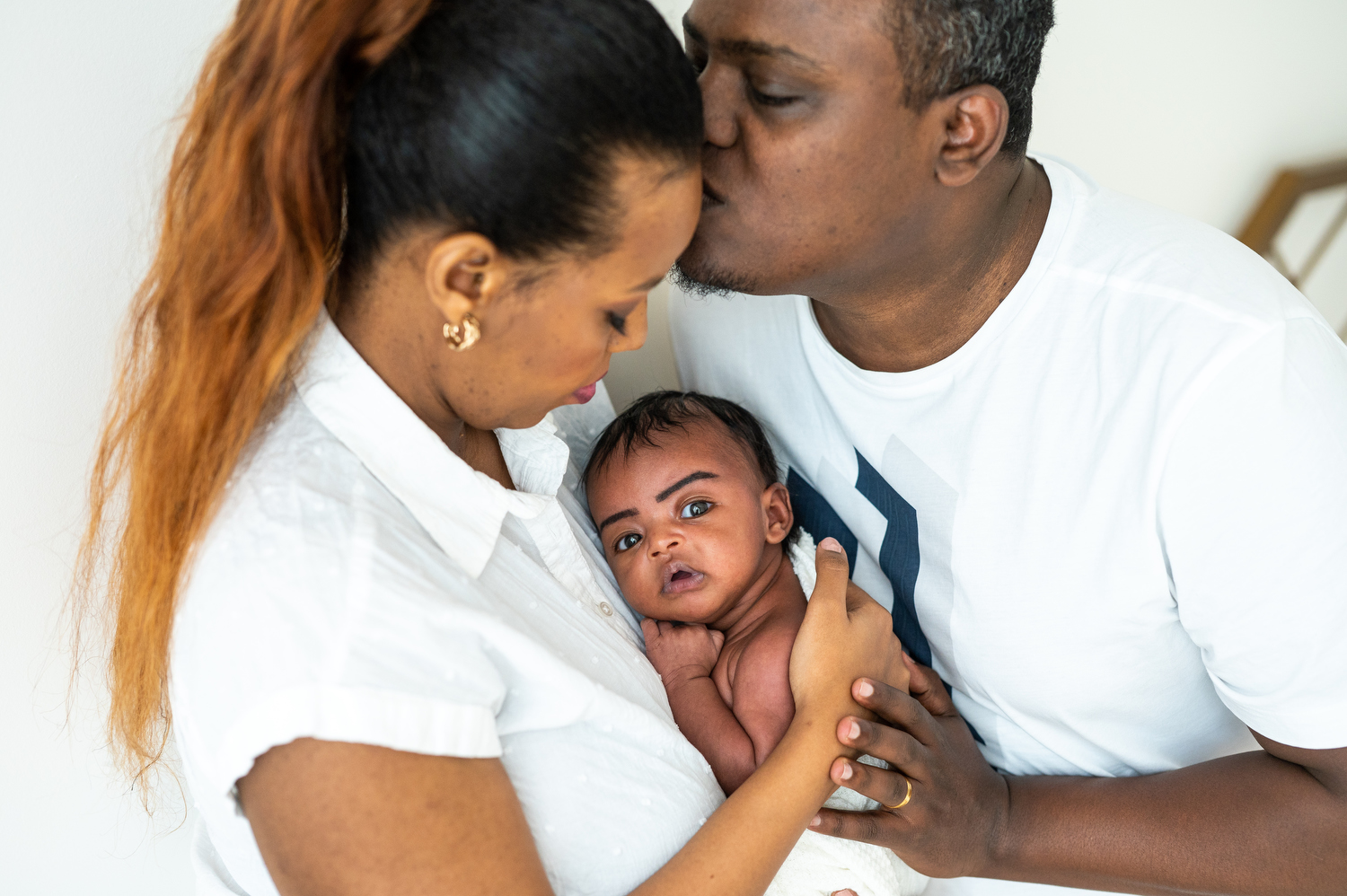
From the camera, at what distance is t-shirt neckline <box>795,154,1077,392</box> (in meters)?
1.42

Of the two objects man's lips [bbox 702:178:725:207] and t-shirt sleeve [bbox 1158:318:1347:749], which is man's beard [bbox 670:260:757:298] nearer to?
man's lips [bbox 702:178:725:207]

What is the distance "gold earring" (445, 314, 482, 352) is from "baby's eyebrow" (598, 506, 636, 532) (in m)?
0.63

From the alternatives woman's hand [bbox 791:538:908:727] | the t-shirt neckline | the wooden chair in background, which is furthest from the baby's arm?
the wooden chair in background

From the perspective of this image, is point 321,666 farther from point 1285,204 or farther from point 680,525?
point 1285,204

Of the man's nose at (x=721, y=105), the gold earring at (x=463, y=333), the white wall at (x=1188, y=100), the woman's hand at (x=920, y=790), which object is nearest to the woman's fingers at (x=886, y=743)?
the woman's hand at (x=920, y=790)

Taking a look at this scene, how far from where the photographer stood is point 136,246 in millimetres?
1283

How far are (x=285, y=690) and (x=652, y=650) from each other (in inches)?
30.1

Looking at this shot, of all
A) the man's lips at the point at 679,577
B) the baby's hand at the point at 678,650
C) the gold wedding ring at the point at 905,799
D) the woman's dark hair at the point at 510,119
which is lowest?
the baby's hand at the point at 678,650

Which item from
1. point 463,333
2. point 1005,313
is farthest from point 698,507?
point 463,333

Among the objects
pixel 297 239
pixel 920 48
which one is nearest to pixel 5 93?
pixel 297 239

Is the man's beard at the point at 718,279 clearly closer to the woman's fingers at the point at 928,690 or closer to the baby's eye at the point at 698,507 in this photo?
the baby's eye at the point at 698,507

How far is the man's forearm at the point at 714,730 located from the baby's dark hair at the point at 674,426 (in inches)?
15.9

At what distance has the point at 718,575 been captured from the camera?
5.36ft

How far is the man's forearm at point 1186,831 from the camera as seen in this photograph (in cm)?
137
